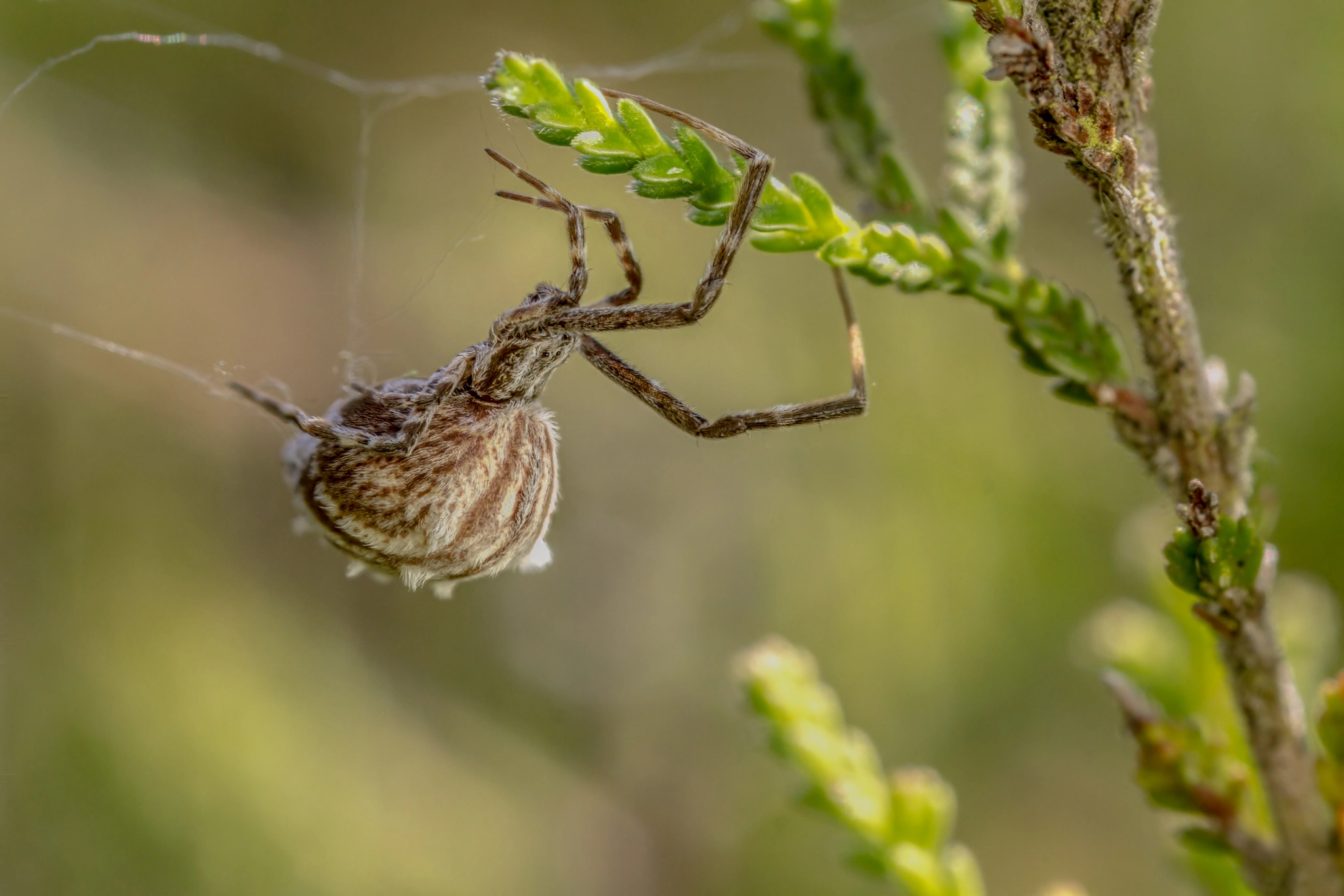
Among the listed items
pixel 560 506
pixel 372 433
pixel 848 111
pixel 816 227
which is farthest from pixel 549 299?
pixel 560 506

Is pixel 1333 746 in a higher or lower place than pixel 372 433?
higher

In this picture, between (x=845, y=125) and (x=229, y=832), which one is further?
(x=229, y=832)

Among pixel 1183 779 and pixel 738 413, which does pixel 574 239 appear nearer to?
pixel 738 413

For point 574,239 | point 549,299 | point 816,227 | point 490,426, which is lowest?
point 490,426

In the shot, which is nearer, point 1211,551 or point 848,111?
point 1211,551

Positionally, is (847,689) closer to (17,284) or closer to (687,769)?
(687,769)

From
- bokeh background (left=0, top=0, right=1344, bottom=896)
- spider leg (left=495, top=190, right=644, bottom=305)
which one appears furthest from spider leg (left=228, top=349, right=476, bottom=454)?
bokeh background (left=0, top=0, right=1344, bottom=896)

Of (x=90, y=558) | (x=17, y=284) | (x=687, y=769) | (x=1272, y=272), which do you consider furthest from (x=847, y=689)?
(x=17, y=284)
